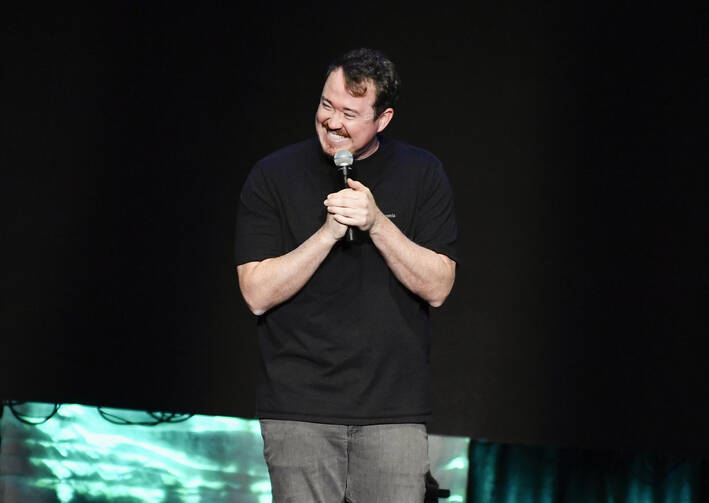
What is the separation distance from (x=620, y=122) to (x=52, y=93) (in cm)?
197

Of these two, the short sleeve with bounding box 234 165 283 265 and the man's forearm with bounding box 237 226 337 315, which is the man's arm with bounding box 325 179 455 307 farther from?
the short sleeve with bounding box 234 165 283 265

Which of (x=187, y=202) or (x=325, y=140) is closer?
(x=325, y=140)

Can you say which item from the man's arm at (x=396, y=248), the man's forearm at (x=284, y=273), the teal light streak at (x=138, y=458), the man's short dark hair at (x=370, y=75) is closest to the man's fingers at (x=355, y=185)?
the man's arm at (x=396, y=248)

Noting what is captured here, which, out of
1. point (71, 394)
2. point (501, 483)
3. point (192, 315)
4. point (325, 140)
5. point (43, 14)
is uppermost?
point (43, 14)

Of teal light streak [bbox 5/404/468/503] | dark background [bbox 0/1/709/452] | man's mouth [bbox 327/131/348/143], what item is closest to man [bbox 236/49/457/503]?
man's mouth [bbox 327/131/348/143]

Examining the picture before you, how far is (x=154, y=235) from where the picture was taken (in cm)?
324

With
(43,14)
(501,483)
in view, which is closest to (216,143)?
(43,14)

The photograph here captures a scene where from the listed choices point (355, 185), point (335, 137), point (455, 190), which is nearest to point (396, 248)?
point (355, 185)

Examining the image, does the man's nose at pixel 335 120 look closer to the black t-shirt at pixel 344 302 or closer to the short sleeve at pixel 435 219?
the black t-shirt at pixel 344 302

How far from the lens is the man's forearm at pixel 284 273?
1892mm

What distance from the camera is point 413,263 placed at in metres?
1.93

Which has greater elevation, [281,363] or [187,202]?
[187,202]

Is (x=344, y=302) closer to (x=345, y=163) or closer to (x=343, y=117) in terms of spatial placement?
(x=345, y=163)

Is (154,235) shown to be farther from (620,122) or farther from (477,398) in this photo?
(620,122)
